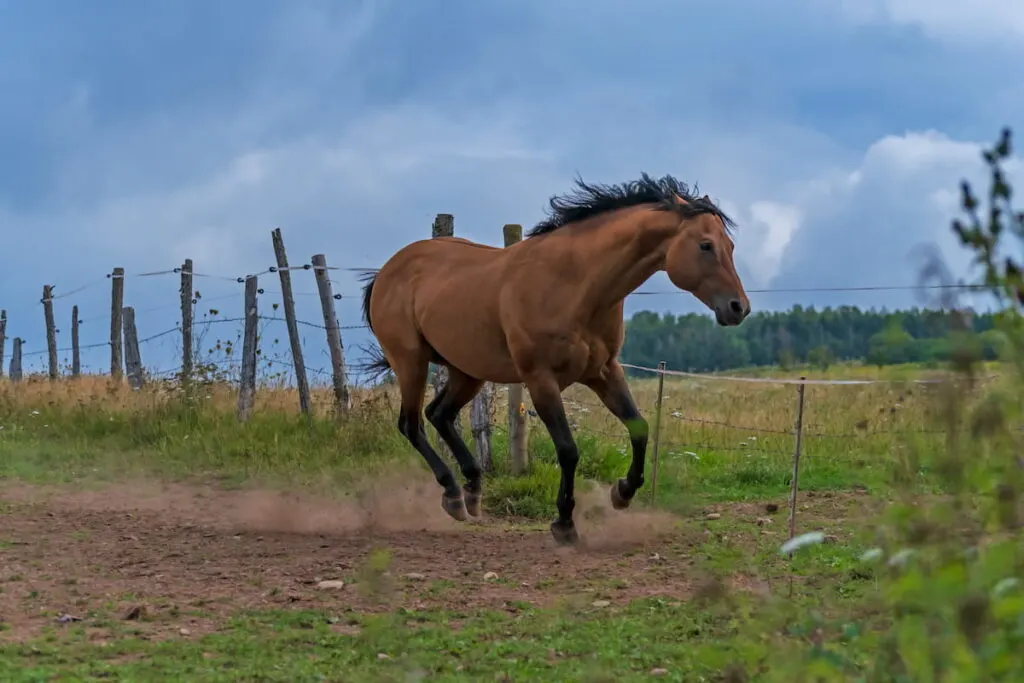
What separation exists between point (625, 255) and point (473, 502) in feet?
7.94

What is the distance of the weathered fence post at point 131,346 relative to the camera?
57.5ft

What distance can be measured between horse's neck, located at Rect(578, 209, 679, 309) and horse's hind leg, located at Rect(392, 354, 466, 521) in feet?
6.31

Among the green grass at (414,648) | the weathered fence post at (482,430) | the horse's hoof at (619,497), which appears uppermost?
the weathered fence post at (482,430)

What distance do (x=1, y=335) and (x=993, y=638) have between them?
24.7 m

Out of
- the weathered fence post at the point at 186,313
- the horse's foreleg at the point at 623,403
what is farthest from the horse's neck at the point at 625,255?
the weathered fence post at the point at 186,313

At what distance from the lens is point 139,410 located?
1323cm

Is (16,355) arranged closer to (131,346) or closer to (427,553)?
(131,346)

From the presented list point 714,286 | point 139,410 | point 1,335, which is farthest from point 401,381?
point 1,335

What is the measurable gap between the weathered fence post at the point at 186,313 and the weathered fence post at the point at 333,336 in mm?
2723

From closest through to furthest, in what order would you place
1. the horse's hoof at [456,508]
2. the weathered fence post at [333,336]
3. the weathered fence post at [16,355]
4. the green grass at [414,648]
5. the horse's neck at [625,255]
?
1. the green grass at [414,648]
2. the horse's neck at [625,255]
3. the horse's hoof at [456,508]
4. the weathered fence post at [333,336]
5. the weathered fence post at [16,355]

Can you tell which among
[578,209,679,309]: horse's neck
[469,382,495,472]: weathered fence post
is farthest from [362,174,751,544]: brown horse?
[469,382,495,472]: weathered fence post

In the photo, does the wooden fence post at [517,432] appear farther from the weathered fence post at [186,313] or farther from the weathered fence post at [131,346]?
the weathered fence post at [131,346]

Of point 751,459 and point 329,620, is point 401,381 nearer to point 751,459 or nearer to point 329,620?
point 329,620

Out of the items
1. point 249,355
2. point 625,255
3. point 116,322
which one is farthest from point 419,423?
point 116,322
